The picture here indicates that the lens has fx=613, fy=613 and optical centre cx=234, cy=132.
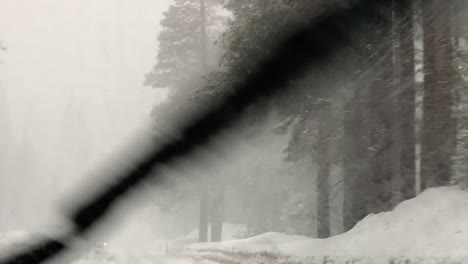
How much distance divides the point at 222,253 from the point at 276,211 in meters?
20.4

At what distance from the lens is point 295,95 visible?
48.5 feet

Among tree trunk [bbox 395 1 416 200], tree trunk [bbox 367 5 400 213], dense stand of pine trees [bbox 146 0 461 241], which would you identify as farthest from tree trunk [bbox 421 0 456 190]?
tree trunk [bbox 367 5 400 213]

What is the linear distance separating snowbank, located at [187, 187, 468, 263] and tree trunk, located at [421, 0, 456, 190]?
0.67 metres

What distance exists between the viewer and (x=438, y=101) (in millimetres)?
11789

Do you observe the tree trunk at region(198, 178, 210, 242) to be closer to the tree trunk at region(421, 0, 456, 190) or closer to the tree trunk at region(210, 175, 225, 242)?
the tree trunk at region(210, 175, 225, 242)

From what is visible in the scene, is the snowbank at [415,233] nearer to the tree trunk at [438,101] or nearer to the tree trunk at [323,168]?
the tree trunk at [438,101]

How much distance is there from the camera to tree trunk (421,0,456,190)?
1155 centimetres

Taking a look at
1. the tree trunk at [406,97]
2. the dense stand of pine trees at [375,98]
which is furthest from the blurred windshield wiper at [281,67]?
the tree trunk at [406,97]

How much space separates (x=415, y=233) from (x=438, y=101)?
119 inches

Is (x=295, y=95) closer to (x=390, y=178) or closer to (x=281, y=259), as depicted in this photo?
(x=390, y=178)

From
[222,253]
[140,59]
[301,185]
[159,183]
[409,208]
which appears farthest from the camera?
[140,59]

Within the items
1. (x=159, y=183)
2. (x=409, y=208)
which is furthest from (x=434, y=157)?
(x=159, y=183)

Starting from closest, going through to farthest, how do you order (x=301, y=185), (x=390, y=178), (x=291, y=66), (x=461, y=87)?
(x=461, y=87) < (x=390, y=178) < (x=291, y=66) < (x=301, y=185)

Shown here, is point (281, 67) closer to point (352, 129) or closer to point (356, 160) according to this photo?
point (352, 129)
